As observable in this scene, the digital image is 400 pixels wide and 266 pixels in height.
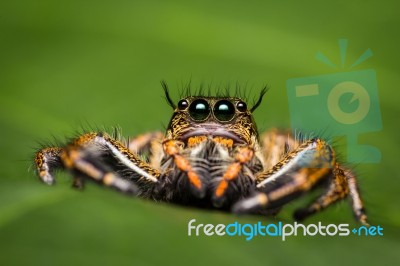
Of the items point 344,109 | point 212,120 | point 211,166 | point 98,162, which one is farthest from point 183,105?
point 344,109

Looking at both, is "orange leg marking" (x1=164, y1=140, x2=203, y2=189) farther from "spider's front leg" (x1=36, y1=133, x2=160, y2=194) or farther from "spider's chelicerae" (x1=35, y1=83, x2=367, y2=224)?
"spider's front leg" (x1=36, y1=133, x2=160, y2=194)

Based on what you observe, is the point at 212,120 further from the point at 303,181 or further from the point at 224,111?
the point at 303,181

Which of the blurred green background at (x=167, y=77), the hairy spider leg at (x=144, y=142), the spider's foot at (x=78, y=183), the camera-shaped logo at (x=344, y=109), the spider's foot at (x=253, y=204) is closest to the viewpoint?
the spider's foot at (x=253, y=204)

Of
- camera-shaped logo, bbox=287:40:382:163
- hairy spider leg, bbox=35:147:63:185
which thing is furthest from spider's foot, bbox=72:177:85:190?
camera-shaped logo, bbox=287:40:382:163

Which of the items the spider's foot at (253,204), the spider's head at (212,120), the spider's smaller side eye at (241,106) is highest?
the spider's smaller side eye at (241,106)

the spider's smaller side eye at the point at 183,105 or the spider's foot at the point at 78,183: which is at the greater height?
the spider's smaller side eye at the point at 183,105

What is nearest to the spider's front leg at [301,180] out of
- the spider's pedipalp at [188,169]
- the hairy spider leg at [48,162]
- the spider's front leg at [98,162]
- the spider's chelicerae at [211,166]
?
the spider's chelicerae at [211,166]

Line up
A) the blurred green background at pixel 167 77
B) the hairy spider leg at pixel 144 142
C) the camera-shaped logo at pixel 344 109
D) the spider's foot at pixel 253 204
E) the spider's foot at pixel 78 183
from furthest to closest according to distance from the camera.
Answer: the camera-shaped logo at pixel 344 109 < the hairy spider leg at pixel 144 142 < the blurred green background at pixel 167 77 < the spider's foot at pixel 78 183 < the spider's foot at pixel 253 204

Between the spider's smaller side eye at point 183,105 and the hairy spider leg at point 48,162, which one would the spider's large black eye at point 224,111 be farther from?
the hairy spider leg at point 48,162
